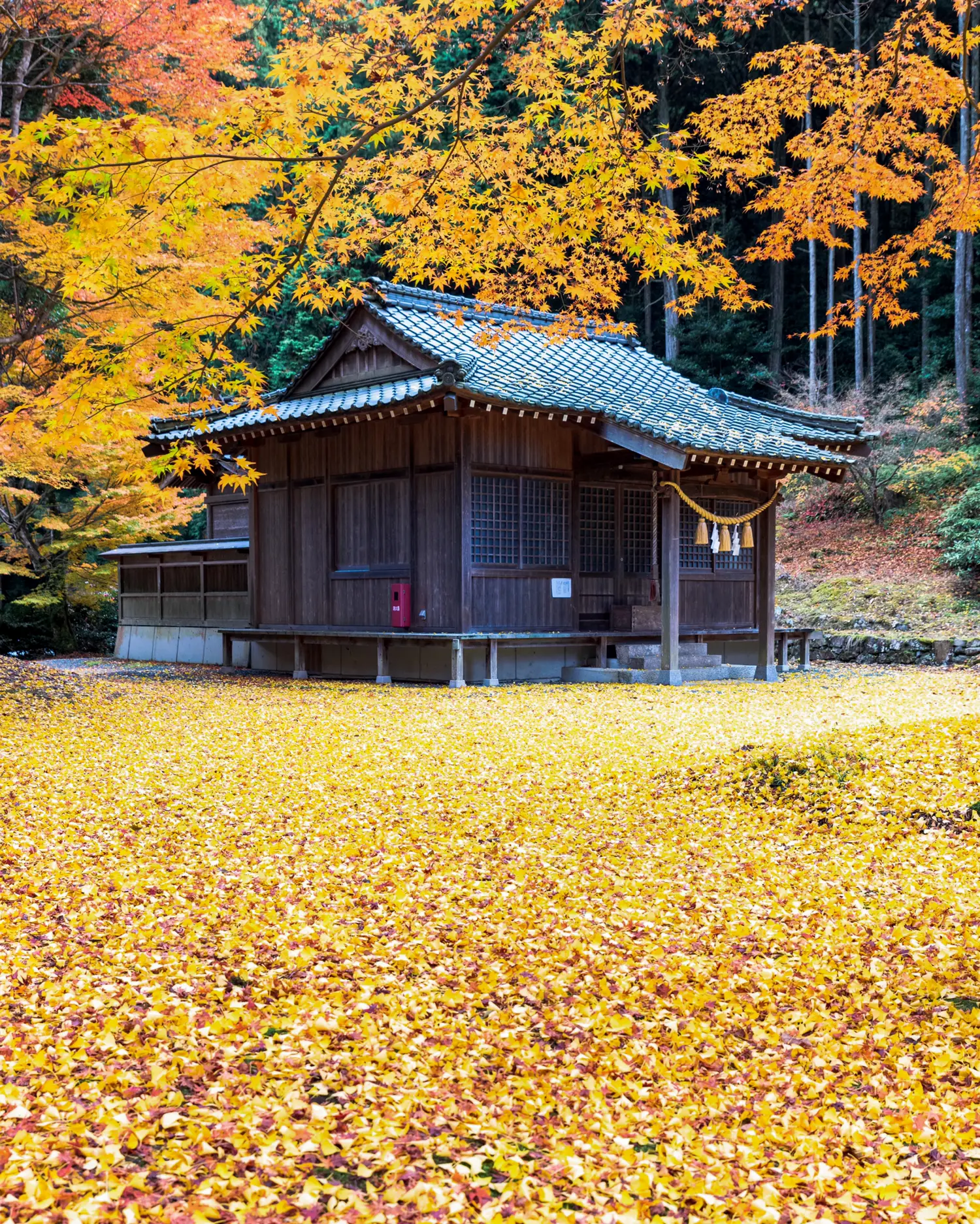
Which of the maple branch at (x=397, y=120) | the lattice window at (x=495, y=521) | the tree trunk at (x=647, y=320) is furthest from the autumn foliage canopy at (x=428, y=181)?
the tree trunk at (x=647, y=320)

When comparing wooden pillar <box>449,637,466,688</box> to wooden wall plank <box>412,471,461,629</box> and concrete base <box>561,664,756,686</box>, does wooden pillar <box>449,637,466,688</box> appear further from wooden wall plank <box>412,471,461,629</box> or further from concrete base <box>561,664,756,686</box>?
concrete base <box>561,664,756,686</box>

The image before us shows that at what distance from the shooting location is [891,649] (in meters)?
18.1

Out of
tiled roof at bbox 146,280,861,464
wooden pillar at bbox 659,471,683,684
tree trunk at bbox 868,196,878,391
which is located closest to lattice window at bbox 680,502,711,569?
tiled roof at bbox 146,280,861,464

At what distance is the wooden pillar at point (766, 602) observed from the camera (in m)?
15.2

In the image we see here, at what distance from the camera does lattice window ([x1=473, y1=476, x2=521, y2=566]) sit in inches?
547

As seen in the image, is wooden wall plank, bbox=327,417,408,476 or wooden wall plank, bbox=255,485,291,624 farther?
wooden wall plank, bbox=255,485,291,624

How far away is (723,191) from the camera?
30.3 metres

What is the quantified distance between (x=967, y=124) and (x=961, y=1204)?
82.8ft

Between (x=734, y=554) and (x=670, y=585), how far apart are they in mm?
→ 3337

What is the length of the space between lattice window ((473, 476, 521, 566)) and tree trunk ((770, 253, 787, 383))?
19.2 m

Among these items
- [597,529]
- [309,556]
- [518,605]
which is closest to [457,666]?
[518,605]

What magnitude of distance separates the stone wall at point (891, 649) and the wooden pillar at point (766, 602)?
2.71m

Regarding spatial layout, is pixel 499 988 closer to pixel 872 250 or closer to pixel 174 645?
pixel 174 645

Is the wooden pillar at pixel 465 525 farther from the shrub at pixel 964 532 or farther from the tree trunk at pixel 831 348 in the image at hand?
the tree trunk at pixel 831 348
